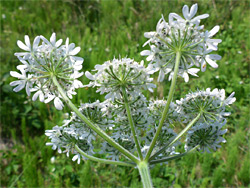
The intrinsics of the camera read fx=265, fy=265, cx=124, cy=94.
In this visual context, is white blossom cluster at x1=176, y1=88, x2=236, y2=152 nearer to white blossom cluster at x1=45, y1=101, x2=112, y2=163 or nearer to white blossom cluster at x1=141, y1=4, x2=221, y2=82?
white blossom cluster at x1=141, y1=4, x2=221, y2=82

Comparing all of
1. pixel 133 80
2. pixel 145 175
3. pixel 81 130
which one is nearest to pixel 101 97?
pixel 81 130

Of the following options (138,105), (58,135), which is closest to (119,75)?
(138,105)

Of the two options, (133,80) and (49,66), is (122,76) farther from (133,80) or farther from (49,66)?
(49,66)

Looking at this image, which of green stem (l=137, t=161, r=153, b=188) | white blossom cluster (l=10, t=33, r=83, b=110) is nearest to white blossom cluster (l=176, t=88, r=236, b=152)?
green stem (l=137, t=161, r=153, b=188)

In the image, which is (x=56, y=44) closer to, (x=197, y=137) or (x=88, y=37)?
(x=197, y=137)

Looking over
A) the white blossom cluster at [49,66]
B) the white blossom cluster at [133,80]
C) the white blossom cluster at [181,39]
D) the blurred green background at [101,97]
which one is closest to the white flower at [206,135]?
the white blossom cluster at [133,80]

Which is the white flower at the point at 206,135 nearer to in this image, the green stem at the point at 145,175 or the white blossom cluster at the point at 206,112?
the white blossom cluster at the point at 206,112
